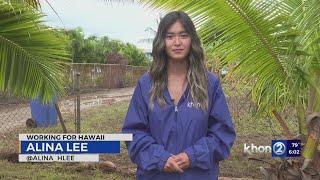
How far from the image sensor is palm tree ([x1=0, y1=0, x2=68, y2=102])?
14.4 feet

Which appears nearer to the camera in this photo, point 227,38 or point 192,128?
point 192,128

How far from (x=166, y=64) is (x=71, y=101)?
12.7m

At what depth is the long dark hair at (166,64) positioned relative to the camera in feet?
8.98

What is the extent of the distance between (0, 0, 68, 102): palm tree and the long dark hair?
5.50ft

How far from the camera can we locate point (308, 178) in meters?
4.28

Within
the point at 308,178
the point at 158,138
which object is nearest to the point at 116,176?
the point at 308,178

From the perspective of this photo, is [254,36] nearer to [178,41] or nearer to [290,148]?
[290,148]

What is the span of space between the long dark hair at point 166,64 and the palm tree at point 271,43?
42.2 inches

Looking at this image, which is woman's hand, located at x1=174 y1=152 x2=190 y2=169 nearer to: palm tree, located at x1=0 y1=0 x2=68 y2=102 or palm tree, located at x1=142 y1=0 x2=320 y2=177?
palm tree, located at x1=142 y1=0 x2=320 y2=177

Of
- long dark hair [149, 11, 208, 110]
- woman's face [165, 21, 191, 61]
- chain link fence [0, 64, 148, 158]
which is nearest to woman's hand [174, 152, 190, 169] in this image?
long dark hair [149, 11, 208, 110]

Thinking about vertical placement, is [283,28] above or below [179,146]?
above

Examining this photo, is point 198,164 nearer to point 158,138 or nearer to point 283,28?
point 158,138

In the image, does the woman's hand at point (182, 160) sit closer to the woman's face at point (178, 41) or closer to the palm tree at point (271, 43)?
the woman's face at point (178, 41)

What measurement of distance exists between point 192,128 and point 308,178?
195 centimetres
